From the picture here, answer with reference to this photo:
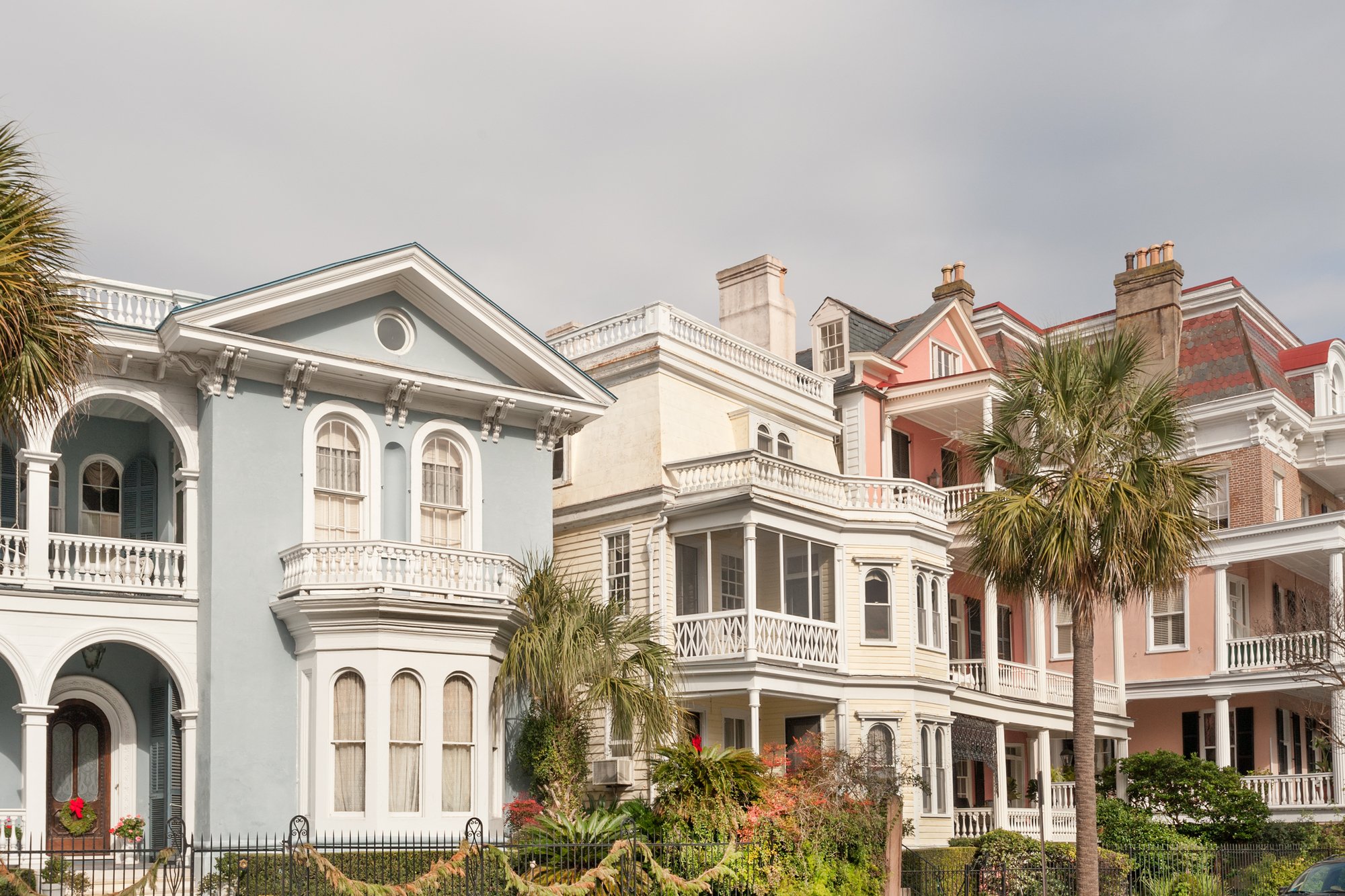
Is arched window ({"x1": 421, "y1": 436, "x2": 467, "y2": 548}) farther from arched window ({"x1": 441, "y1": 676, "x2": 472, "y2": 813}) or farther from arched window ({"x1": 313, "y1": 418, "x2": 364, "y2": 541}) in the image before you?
arched window ({"x1": 441, "y1": 676, "x2": 472, "y2": 813})

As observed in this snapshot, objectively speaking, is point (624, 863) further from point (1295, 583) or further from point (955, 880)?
point (1295, 583)

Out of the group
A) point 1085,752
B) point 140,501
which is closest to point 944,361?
point 1085,752

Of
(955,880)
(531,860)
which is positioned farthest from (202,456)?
(955,880)

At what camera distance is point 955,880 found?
27656mm

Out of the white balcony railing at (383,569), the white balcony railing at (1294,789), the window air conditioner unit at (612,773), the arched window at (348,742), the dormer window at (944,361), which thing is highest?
the dormer window at (944,361)

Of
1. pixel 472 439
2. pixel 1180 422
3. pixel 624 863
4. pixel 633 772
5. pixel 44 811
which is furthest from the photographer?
pixel 633 772

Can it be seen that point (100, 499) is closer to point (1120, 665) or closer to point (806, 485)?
point (806, 485)

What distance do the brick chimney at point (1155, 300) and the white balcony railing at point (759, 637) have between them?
52.5 feet

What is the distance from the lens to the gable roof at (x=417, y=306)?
23141 mm

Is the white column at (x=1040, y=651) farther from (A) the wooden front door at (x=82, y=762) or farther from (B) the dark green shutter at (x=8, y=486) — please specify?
(B) the dark green shutter at (x=8, y=486)

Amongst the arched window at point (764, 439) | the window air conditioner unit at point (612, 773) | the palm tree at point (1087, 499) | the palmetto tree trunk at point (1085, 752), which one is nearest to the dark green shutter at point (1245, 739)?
the arched window at point (764, 439)

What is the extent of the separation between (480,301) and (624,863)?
11231 millimetres

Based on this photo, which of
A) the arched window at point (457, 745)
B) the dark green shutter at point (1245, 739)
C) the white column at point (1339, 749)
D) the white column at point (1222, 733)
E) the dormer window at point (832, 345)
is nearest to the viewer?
the arched window at point (457, 745)

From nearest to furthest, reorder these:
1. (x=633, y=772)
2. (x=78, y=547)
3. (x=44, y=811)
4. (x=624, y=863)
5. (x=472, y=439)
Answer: (x=624, y=863)
(x=44, y=811)
(x=78, y=547)
(x=472, y=439)
(x=633, y=772)
